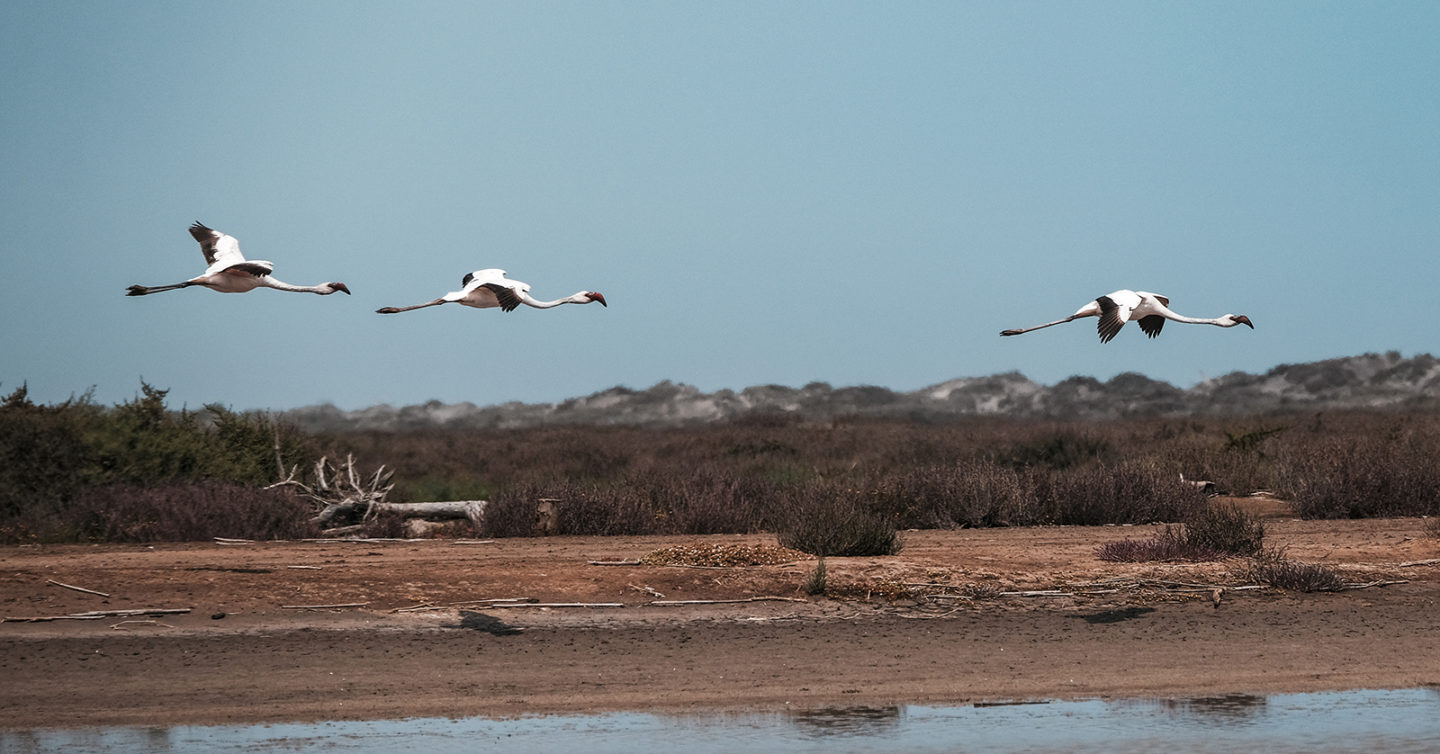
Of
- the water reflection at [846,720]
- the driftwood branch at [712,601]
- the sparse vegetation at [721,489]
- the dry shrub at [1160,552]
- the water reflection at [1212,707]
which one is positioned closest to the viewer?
the water reflection at [846,720]

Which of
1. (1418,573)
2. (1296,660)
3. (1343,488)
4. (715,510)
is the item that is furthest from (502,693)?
(1343,488)

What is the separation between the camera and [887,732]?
10461mm

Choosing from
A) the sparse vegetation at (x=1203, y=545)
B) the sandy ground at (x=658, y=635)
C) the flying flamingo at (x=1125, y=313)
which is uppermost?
the flying flamingo at (x=1125, y=313)

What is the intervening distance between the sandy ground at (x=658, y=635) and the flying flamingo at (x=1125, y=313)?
2.42 meters

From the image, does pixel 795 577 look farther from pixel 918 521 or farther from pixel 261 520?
pixel 261 520

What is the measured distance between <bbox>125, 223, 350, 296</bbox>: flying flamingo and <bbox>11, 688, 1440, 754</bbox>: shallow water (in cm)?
471

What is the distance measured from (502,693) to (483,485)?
13383 mm

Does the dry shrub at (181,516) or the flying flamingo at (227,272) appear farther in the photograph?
the dry shrub at (181,516)

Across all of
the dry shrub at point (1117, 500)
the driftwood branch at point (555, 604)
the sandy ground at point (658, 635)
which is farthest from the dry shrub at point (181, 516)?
the dry shrub at point (1117, 500)

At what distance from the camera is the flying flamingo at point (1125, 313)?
542 inches

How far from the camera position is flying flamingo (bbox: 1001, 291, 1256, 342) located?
1377 cm

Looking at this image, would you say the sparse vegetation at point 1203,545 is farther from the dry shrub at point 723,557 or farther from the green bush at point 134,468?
the green bush at point 134,468

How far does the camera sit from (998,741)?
10.2 metres

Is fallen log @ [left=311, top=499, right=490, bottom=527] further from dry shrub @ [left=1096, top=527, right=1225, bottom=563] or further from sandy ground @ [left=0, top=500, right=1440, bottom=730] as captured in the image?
dry shrub @ [left=1096, top=527, right=1225, bottom=563]
